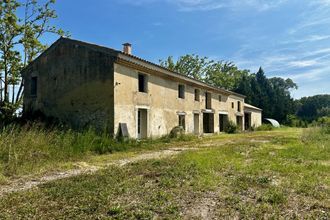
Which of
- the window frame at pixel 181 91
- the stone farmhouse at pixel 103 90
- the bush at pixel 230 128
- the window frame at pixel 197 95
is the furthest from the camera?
the bush at pixel 230 128

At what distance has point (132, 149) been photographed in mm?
13555

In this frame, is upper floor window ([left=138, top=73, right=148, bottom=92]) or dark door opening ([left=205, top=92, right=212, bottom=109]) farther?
dark door opening ([left=205, top=92, right=212, bottom=109])

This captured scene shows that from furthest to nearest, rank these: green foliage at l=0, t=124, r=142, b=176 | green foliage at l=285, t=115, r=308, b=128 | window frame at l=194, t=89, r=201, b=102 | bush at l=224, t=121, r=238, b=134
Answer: green foliage at l=285, t=115, r=308, b=128
bush at l=224, t=121, r=238, b=134
window frame at l=194, t=89, r=201, b=102
green foliage at l=0, t=124, r=142, b=176

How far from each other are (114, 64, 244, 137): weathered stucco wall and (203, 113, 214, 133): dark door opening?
240 cm

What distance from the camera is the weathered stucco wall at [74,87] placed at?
50.3 ft

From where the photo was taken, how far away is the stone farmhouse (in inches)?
603

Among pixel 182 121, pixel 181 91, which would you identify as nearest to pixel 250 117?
pixel 181 91

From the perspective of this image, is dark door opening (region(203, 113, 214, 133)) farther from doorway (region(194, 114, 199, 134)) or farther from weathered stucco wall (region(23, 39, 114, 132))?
weathered stucco wall (region(23, 39, 114, 132))

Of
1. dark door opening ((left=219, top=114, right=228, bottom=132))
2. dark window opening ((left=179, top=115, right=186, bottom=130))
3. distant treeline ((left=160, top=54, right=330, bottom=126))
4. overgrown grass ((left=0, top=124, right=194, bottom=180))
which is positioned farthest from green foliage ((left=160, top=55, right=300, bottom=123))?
overgrown grass ((left=0, top=124, right=194, bottom=180))

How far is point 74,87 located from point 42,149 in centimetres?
750

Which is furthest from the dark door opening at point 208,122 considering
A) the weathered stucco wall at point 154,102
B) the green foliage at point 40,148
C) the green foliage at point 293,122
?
the green foliage at point 293,122

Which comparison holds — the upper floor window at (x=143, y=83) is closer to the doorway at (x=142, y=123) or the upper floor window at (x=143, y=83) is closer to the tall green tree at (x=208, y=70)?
the doorway at (x=142, y=123)

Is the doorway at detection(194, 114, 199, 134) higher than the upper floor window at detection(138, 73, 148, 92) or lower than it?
lower

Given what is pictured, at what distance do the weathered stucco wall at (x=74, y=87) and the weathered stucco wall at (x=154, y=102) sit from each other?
0.67 metres
